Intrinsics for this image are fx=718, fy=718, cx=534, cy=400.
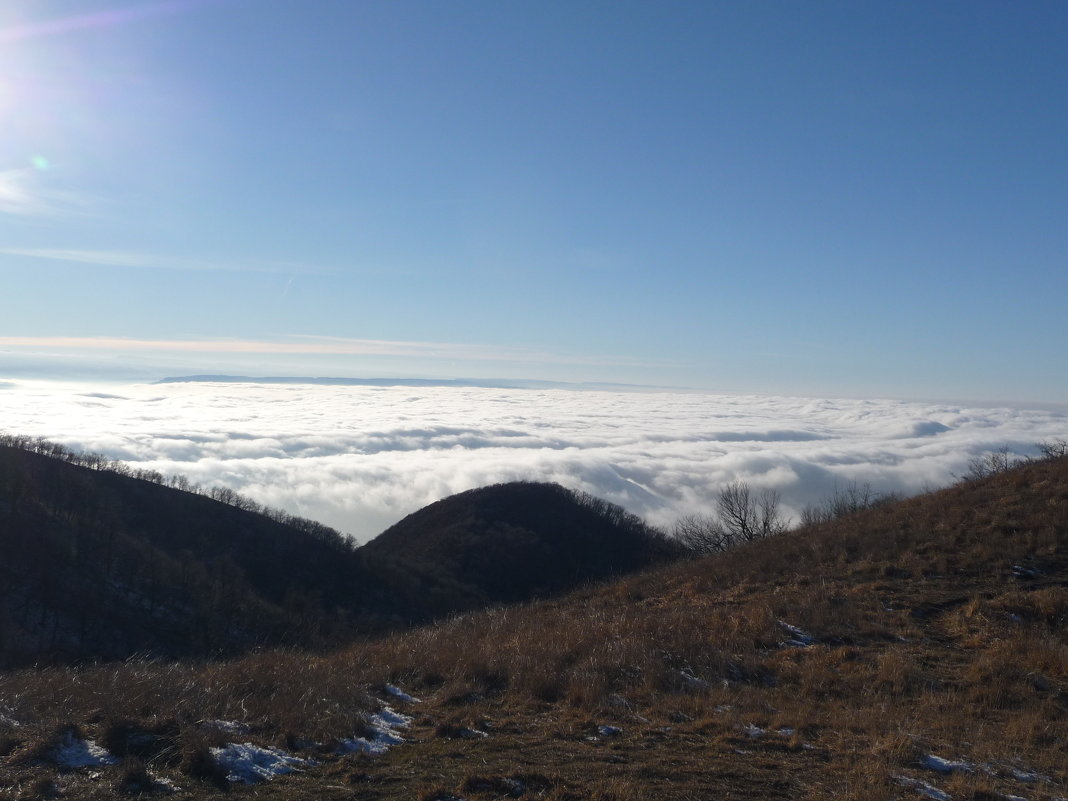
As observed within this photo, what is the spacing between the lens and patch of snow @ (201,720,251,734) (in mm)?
5863

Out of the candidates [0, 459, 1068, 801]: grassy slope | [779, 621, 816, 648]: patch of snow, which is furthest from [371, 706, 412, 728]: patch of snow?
[779, 621, 816, 648]: patch of snow

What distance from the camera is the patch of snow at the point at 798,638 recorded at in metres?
9.89

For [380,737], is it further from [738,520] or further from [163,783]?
[738,520]

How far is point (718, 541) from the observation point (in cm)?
3369

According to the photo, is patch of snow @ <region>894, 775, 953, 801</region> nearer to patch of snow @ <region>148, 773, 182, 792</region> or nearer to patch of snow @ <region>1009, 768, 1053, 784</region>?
patch of snow @ <region>1009, 768, 1053, 784</region>

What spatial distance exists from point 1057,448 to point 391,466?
11871 centimetres

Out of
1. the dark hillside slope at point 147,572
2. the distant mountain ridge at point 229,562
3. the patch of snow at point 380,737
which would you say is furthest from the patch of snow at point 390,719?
the dark hillside slope at point 147,572

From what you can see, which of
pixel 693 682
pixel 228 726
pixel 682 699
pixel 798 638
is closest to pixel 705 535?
pixel 798 638

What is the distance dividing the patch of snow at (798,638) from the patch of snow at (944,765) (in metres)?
4.17

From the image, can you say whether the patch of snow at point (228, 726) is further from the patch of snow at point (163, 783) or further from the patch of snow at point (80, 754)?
the patch of snow at point (163, 783)

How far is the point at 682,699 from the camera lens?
7.47m

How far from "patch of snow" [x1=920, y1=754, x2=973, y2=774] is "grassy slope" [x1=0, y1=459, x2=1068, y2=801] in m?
0.07

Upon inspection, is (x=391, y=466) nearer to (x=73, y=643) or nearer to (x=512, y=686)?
(x=73, y=643)

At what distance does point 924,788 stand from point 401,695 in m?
5.10
